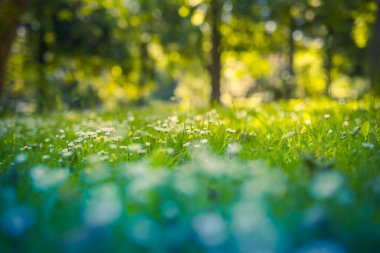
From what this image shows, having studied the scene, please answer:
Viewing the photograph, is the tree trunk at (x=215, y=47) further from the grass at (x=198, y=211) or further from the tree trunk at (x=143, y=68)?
the grass at (x=198, y=211)

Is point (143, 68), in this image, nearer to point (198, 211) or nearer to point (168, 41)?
point (168, 41)

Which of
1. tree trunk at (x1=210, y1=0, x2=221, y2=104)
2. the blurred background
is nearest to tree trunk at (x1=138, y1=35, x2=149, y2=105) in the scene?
the blurred background

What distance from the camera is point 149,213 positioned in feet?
5.26

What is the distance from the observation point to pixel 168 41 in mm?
12828

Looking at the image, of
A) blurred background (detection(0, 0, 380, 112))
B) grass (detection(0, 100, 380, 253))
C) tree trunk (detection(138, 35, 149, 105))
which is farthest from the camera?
tree trunk (detection(138, 35, 149, 105))

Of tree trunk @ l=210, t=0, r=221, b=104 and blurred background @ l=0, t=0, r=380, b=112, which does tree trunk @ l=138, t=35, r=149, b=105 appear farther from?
tree trunk @ l=210, t=0, r=221, b=104

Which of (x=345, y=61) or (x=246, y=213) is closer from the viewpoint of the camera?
(x=246, y=213)

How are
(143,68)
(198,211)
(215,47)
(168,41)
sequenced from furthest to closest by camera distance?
(143,68) → (168,41) → (215,47) → (198,211)

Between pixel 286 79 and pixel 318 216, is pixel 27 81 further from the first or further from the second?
pixel 318 216

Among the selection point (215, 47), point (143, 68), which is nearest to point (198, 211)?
point (215, 47)

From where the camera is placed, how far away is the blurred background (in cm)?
1099

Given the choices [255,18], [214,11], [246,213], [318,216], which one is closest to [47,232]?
[246,213]

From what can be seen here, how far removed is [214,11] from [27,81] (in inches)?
413

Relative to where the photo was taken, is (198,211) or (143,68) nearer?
(198,211)
